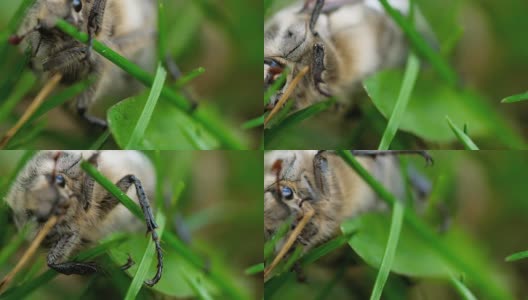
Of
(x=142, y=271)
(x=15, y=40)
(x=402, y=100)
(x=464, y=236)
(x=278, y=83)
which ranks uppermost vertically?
(x=15, y=40)

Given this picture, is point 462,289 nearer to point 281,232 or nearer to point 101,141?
point 281,232

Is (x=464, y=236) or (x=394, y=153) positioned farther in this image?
(x=464, y=236)

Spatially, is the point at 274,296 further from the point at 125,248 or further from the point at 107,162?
the point at 107,162

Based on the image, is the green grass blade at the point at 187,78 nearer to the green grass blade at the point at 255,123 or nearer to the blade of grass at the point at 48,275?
the green grass blade at the point at 255,123

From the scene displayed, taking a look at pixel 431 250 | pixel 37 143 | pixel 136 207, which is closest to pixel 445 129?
pixel 431 250

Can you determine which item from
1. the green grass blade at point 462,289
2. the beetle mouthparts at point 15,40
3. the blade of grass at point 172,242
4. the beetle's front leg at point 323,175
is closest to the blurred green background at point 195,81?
the beetle mouthparts at point 15,40

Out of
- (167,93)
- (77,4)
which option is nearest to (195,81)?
(167,93)
